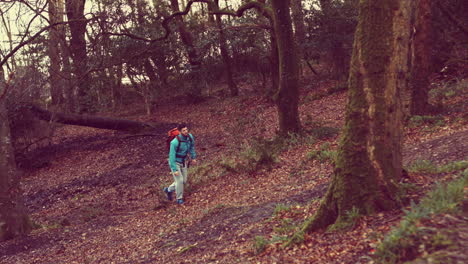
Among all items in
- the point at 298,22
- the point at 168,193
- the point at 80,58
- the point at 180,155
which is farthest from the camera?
the point at 298,22

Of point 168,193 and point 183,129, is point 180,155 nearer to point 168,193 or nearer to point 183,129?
point 183,129

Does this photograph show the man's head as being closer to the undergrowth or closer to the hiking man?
the hiking man

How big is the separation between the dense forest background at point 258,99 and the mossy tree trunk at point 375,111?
0.04 ft

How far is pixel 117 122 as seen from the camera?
20.5 metres

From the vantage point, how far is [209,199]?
9.78 meters

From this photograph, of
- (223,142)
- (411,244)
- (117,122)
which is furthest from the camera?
(117,122)

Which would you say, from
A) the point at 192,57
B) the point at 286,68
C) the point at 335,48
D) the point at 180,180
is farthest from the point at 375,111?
the point at 192,57

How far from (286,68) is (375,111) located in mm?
7856

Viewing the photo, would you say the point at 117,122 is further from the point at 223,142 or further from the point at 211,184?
the point at 211,184

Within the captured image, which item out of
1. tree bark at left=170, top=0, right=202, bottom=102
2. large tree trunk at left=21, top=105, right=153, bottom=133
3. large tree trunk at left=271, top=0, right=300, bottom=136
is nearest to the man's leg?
large tree trunk at left=271, top=0, right=300, bottom=136

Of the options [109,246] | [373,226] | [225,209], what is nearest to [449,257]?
[373,226]

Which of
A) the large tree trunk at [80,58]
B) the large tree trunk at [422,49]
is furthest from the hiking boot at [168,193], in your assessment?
the large tree trunk at [80,58]

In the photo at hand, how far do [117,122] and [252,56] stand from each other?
7.86 m

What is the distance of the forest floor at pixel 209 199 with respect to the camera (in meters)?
5.18
